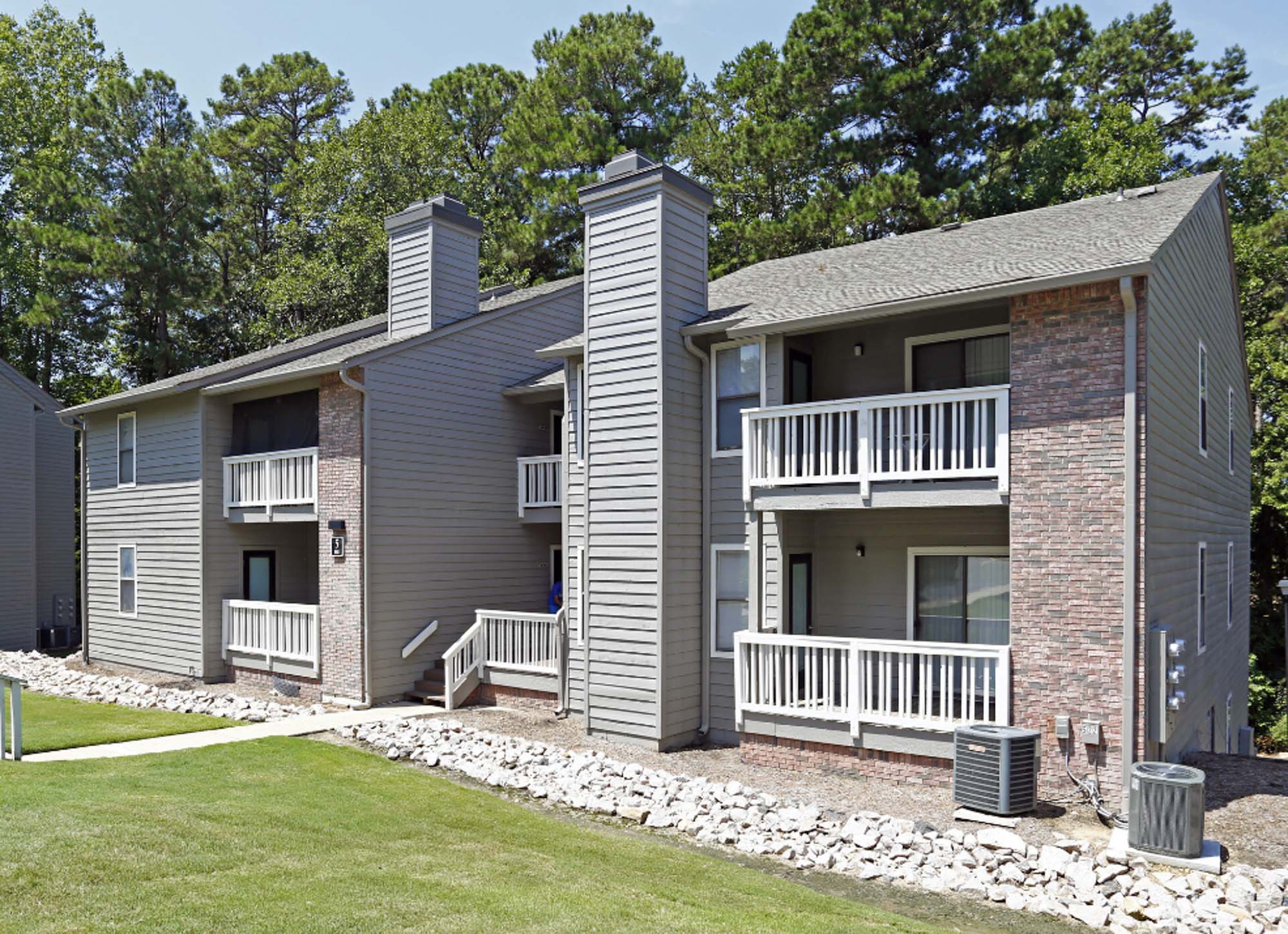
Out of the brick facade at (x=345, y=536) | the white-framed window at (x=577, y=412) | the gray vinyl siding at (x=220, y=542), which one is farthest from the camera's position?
the gray vinyl siding at (x=220, y=542)

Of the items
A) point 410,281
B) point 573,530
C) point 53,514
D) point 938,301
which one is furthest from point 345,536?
point 53,514

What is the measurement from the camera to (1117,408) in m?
8.88

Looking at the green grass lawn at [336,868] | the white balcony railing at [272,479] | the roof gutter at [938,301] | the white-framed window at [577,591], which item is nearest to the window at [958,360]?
the roof gutter at [938,301]

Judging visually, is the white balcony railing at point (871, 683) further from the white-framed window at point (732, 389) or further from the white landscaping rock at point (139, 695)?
the white landscaping rock at point (139, 695)

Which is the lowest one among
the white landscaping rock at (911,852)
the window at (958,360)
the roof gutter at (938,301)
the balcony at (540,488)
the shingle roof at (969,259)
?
the white landscaping rock at (911,852)

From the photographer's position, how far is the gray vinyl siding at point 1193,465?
934 centimetres

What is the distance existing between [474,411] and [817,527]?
6916mm

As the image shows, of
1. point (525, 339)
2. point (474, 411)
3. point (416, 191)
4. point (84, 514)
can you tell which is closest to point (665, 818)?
point (474, 411)

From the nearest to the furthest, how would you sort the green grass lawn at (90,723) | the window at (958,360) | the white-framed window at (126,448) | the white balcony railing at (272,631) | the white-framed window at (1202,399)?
the window at (958,360) → the green grass lawn at (90,723) → the white-framed window at (1202,399) → the white balcony railing at (272,631) → the white-framed window at (126,448)

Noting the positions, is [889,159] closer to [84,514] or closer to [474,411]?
[474,411]

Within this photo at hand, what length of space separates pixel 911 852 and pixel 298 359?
13835mm

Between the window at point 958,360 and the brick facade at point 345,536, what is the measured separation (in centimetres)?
841

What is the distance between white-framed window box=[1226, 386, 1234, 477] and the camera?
48.8 ft

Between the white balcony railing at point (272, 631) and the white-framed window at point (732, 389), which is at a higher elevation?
the white-framed window at point (732, 389)
